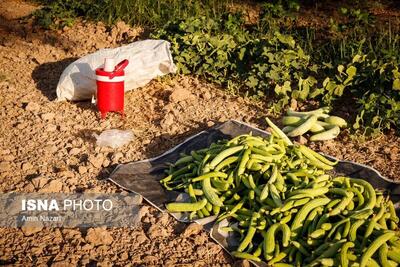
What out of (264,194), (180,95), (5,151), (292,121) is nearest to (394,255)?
(264,194)

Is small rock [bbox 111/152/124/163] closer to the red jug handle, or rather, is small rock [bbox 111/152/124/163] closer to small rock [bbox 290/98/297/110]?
the red jug handle

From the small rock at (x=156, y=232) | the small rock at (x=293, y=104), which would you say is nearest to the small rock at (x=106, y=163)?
the small rock at (x=156, y=232)

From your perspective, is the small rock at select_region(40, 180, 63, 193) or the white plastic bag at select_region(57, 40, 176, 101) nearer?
the small rock at select_region(40, 180, 63, 193)

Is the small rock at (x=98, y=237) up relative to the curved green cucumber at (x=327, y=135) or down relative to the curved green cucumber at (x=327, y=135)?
down

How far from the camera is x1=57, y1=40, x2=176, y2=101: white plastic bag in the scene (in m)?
5.34

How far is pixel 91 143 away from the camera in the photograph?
15.3ft

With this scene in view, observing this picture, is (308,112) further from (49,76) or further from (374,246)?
(49,76)

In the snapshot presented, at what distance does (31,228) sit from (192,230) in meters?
1.16

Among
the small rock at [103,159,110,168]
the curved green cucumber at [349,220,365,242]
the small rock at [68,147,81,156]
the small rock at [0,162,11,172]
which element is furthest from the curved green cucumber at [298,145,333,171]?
the small rock at [0,162,11,172]

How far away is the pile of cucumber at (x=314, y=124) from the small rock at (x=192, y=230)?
1.65 meters

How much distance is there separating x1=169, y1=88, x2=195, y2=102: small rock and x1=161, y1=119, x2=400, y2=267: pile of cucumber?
1552mm

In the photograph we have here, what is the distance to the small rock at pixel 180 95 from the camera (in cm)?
538

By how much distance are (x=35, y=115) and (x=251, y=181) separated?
9.49 feet

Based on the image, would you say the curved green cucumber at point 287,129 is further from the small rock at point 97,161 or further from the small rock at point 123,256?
the small rock at point 123,256
